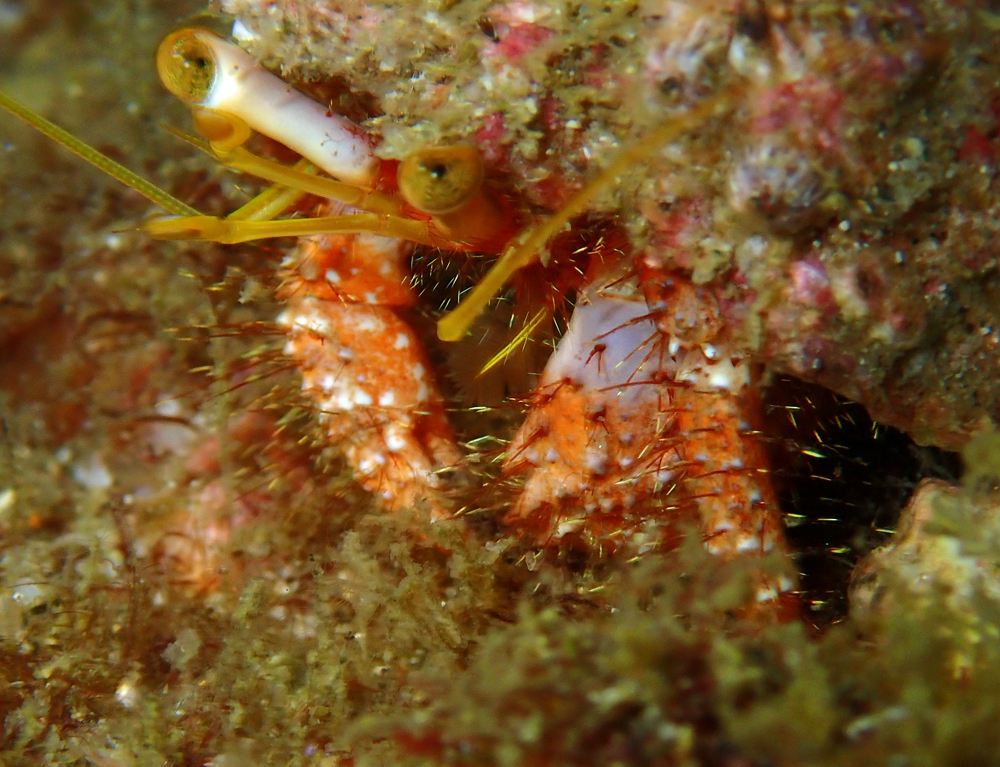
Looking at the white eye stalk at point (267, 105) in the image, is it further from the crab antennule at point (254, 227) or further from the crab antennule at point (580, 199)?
the crab antennule at point (580, 199)

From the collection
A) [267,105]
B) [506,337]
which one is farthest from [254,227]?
[506,337]

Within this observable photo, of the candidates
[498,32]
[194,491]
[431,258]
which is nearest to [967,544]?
[498,32]

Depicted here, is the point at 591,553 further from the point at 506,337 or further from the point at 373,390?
the point at 373,390

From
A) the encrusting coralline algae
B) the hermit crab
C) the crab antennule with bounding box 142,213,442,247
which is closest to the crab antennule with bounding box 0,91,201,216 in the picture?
the hermit crab

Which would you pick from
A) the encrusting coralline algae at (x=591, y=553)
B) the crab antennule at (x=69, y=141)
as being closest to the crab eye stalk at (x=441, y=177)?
the encrusting coralline algae at (x=591, y=553)

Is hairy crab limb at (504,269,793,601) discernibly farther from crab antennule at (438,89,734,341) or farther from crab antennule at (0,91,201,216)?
crab antennule at (0,91,201,216)

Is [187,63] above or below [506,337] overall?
above
